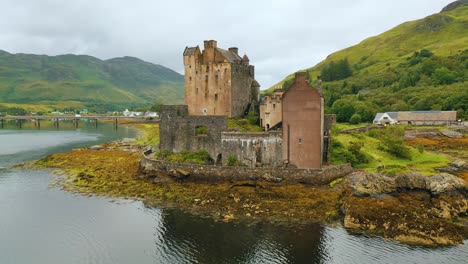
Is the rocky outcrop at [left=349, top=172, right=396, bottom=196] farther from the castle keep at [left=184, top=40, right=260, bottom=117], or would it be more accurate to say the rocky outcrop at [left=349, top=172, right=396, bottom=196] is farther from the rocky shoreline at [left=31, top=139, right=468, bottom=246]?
the castle keep at [left=184, top=40, right=260, bottom=117]

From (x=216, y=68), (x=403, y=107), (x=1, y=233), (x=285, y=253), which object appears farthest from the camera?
(x=403, y=107)

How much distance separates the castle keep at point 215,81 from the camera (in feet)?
153

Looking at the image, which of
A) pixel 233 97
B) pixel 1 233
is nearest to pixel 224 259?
pixel 1 233

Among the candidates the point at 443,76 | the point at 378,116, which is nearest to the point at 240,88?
the point at 378,116

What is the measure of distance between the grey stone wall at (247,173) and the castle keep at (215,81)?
12185 mm

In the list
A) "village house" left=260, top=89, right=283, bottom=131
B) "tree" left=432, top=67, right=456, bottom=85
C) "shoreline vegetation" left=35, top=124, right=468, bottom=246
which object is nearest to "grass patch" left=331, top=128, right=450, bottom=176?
"shoreline vegetation" left=35, top=124, right=468, bottom=246

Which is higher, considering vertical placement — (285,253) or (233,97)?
(233,97)

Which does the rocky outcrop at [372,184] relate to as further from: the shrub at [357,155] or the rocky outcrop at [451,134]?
the rocky outcrop at [451,134]

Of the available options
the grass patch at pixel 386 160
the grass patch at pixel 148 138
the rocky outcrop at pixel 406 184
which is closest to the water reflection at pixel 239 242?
the rocky outcrop at pixel 406 184

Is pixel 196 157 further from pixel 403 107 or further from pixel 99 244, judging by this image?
pixel 403 107

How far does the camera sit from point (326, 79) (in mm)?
145250

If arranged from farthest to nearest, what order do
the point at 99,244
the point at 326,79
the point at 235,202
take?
the point at 326,79, the point at 235,202, the point at 99,244

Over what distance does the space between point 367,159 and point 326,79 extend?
113 meters

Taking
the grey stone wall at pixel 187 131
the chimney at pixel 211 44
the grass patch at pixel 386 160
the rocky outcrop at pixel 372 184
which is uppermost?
the chimney at pixel 211 44
